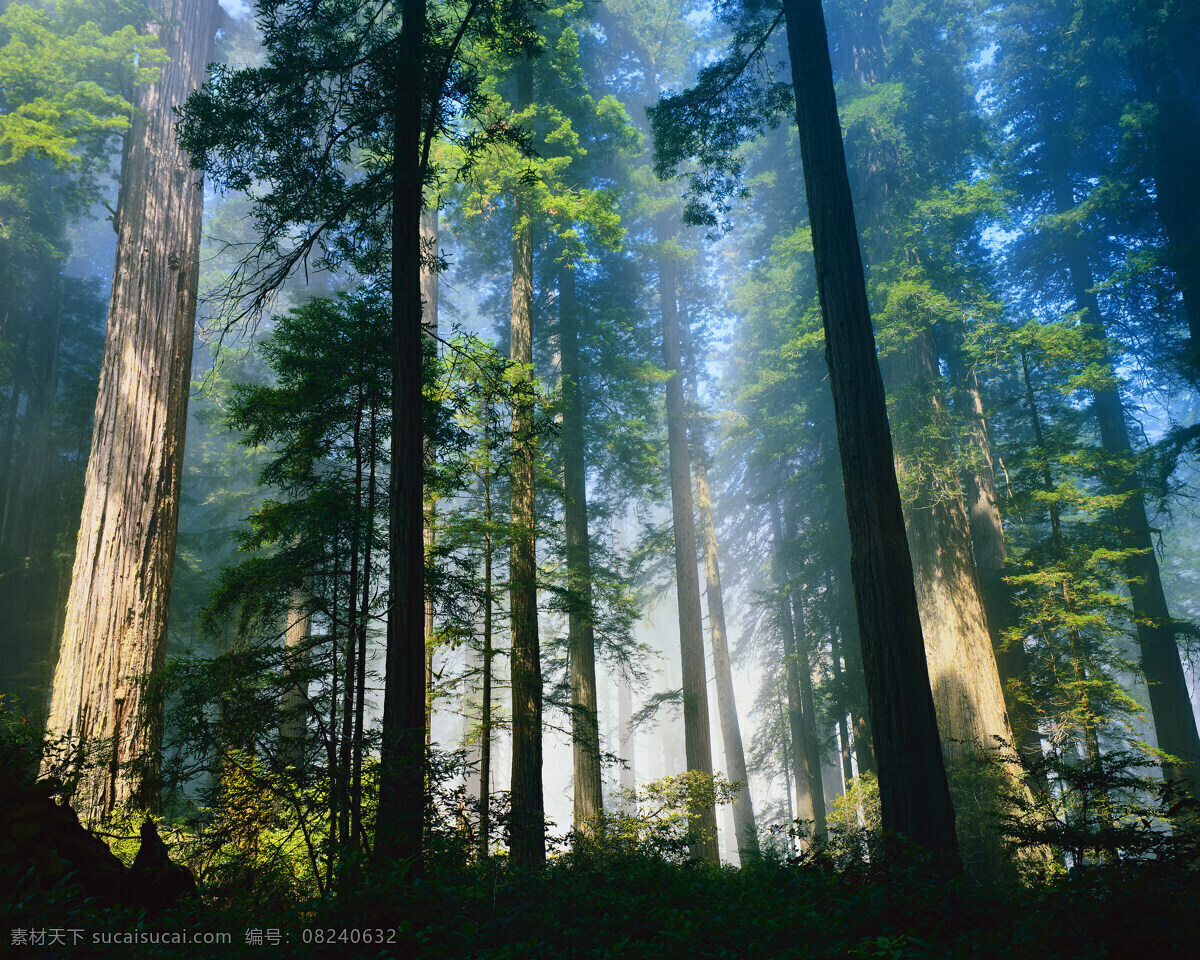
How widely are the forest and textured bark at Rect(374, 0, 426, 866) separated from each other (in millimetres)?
46

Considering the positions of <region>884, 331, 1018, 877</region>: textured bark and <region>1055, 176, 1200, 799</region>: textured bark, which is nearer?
<region>884, 331, 1018, 877</region>: textured bark

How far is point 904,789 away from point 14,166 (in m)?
23.7

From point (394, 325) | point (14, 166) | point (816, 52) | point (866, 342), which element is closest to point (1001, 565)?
point (866, 342)

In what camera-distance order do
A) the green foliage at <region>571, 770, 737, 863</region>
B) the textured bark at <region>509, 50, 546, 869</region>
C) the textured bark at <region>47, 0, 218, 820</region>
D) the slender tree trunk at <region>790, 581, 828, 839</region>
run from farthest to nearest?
1. the slender tree trunk at <region>790, 581, 828, 839</region>
2. the textured bark at <region>509, 50, 546, 869</region>
3. the green foliage at <region>571, 770, 737, 863</region>
4. the textured bark at <region>47, 0, 218, 820</region>

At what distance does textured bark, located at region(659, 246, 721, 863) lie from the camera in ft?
40.8

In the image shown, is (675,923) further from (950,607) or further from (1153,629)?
(1153,629)

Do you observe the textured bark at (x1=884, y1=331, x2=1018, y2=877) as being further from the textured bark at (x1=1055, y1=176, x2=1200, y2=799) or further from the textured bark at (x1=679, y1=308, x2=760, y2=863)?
the textured bark at (x1=679, y1=308, x2=760, y2=863)

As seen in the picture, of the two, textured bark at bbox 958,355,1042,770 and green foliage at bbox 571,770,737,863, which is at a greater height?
textured bark at bbox 958,355,1042,770

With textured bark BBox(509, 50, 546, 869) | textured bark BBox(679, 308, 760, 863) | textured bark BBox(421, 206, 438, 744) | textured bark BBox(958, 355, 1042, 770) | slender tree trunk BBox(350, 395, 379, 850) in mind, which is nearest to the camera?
slender tree trunk BBox(350, 395, 379, 850)

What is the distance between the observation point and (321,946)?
9.94 feet

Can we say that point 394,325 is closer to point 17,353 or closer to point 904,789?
point 904,789

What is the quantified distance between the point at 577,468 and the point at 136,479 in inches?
338

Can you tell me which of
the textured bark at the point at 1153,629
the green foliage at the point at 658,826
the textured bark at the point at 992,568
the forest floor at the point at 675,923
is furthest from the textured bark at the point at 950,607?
the forest floor at the point at 675,923

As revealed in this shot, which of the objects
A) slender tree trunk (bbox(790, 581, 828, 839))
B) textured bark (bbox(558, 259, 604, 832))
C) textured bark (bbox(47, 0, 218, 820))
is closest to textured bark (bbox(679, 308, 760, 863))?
slender tree trunk (bbox(790, 581, 828, 839))
